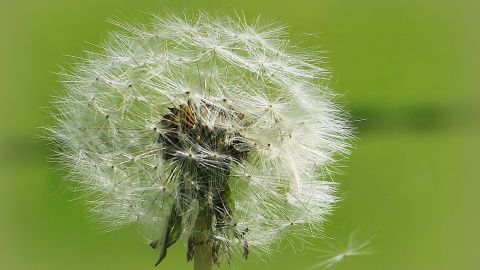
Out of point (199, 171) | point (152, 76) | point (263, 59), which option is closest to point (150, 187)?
point (199, 171)

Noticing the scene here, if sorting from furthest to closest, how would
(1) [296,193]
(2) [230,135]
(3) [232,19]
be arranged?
(3) [232,19]
(1) [296,193]
(2) [230,135]

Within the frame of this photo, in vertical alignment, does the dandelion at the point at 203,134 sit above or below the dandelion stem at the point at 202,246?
above

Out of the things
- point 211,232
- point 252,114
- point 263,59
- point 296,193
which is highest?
point 263,59

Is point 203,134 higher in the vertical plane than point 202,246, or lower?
higher

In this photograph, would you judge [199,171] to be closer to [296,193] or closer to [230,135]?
[230,135]

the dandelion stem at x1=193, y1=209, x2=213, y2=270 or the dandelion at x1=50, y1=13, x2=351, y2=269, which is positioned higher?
the dandelion at x1=50, y1=13, x2=351, y2=269
